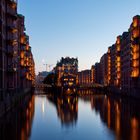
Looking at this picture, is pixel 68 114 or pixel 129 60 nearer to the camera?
pixel 68 114

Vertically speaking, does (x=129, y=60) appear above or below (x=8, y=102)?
above

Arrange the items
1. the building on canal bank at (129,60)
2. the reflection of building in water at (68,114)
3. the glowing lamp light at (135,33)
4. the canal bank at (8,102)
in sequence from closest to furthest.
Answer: the canal bank at (8,102), the reflection of building in water at (68,114), the building on canal bank at (129,60), the glowing lamp light at (135,33)

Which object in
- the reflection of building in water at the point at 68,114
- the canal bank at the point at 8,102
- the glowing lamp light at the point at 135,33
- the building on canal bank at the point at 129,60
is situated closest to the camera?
the canal bank at the point at 8,102

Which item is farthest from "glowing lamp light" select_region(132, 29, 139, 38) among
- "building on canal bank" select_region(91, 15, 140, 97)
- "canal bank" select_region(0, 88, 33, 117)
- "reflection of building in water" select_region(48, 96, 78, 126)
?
"canal bank" select_region(0, 88, 33, 117)

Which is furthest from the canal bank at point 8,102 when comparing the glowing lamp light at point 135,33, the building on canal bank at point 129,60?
the glowing lamp light at point 135,33

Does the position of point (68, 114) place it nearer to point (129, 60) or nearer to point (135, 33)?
point (135, 33)

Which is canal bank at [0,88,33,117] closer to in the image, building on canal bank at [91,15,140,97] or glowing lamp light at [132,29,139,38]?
building on canal bank at [91,15,140,97]

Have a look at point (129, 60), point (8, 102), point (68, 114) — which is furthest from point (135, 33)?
point (8, 102)

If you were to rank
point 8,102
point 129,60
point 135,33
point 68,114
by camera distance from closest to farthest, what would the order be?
point 8,102 → point 68,114 → point 135,33 → point 129,60

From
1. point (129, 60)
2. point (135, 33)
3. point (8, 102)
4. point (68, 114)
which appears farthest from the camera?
point (129, 60)

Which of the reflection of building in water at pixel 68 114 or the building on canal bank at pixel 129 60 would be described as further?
the building on canal bank at pixel 129 60

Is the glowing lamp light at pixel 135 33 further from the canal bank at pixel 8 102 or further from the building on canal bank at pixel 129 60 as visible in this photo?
the canal bank at pixel 8 102

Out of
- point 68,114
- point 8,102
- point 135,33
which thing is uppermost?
point 135,33

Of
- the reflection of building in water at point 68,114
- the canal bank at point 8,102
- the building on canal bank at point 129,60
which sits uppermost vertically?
the building on canal bank at point 129,60
